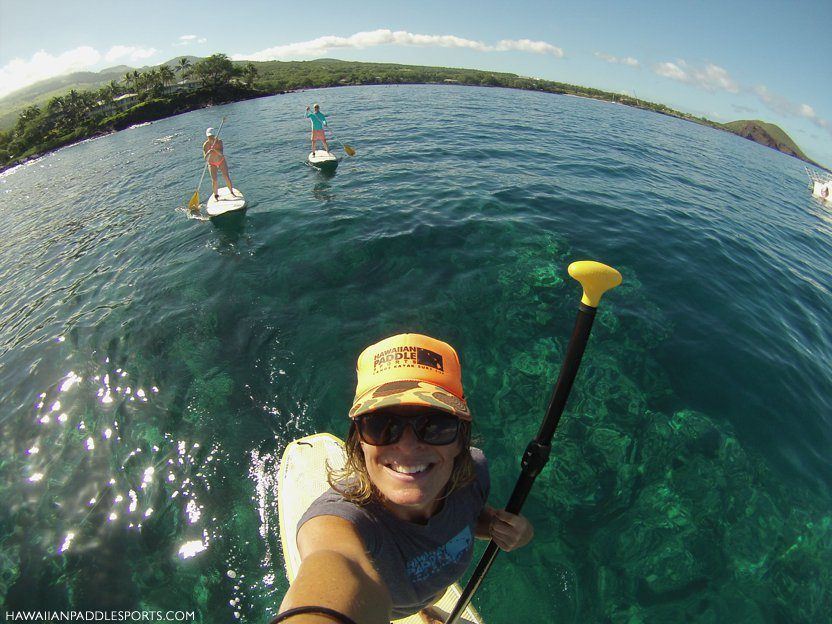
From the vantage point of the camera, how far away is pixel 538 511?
4867 millimetres

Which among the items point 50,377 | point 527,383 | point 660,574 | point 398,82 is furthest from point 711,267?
point 398,82

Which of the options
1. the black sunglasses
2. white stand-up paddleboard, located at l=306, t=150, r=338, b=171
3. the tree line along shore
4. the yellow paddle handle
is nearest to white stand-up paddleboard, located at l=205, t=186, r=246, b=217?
white stand-up paddleboard, located at l=306, t=150, r=338, b=171

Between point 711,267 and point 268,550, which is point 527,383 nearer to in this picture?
point 268,550

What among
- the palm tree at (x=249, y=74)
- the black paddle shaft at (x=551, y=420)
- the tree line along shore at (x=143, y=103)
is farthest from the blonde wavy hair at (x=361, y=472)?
the palm tree at (x=249, y=74)

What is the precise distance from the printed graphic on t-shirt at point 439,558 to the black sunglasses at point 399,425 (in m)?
0.89

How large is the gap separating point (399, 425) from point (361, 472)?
473 mm

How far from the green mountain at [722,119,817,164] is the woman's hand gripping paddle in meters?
133

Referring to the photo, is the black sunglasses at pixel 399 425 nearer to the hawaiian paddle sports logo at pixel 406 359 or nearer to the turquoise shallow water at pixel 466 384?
the hawaiian paddle sports logo at pixel 406 359

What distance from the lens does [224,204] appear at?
13.5m

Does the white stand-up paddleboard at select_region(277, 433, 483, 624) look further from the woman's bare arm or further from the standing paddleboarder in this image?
the woman's bare arm

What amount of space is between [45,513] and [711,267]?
15876 millimetres

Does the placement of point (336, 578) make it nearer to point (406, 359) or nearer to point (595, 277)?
point (406, 359)

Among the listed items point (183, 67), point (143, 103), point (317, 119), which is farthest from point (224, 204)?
point (183, 67)

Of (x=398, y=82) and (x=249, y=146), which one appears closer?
(x=249, y=146)
